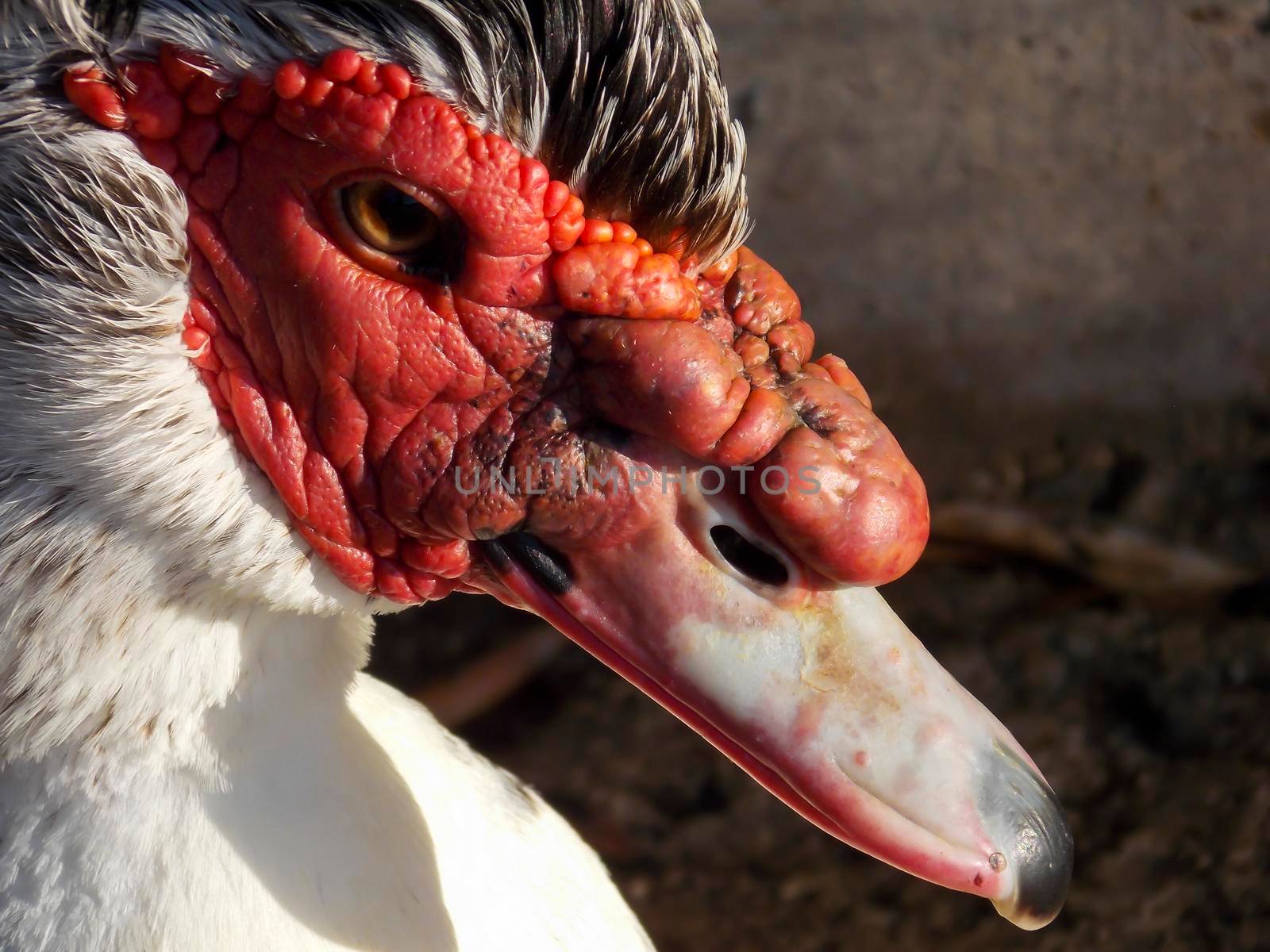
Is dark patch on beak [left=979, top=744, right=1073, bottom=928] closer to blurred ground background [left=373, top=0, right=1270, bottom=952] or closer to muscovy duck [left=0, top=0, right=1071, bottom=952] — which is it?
muscovy duck [left=0, top=0, right=1071, bottom=952]

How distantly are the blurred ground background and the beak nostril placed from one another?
299cm

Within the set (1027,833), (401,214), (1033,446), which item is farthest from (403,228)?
(1033,446)

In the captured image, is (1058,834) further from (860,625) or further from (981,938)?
(981,938)

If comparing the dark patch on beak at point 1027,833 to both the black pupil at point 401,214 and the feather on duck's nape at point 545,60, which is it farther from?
the black pupil at point 401,214

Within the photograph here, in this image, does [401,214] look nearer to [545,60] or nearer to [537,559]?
[545,60]

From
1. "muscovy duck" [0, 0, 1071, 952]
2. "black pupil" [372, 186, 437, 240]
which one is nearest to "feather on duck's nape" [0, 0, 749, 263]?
"muscovy duck" [0, 0, 1071, 952]

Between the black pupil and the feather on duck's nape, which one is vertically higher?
the feather on duck's nape

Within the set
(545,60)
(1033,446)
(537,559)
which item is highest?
(545,60)

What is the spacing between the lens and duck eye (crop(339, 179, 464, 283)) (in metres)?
1.56

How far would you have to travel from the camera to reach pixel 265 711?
70.6 inches

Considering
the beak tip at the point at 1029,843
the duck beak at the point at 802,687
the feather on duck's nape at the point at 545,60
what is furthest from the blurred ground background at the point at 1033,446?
→ the feather on duck's nape at the point at 545,60

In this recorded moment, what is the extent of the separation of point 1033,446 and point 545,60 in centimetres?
404

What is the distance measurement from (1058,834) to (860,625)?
0.37 metres

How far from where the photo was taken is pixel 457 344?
1.59m
